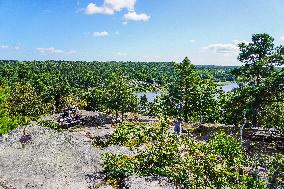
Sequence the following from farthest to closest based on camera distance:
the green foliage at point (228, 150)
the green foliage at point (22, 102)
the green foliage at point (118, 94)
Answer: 1. the green foliage at point (22, 102)
2. the green foliage at point (118, 94)
3. the green foliage at point (228, 150)

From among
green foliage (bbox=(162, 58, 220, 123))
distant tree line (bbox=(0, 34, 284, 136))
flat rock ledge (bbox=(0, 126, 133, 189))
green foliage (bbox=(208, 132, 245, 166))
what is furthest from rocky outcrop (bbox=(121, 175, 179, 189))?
green foliage (bbox=(162, 58, 220, 123))

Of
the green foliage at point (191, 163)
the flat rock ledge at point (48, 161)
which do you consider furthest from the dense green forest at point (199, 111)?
the flat rock ledge at point (48, 161)

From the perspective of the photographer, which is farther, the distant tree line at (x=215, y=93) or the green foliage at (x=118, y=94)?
the green foliage at (x=118, y=94)

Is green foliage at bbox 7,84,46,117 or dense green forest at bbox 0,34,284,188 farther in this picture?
green foliage at bbox 7,84,46,117

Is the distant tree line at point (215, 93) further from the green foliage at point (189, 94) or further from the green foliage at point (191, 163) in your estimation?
the green foliage at point (191, 163)

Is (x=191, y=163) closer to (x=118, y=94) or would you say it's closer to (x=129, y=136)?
(x=129, y=136)

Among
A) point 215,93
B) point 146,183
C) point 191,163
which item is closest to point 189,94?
point 215,93

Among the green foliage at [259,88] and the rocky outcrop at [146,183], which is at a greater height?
the green foliage at [259,88]

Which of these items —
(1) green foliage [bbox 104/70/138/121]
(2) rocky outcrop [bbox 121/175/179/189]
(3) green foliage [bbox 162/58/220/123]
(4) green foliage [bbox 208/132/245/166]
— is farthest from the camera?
(3) green foliage [bbox 162/58/220/123]

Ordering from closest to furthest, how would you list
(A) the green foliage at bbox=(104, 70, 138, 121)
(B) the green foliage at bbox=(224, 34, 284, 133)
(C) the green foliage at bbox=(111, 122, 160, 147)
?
(C) the green foliage at bbox=(111, 122, 160, 147) < (B) the green foliage at bbox=(224, 34, 284, 133) < (A) the green foliage at bbox=(104, 70, 138, 121)

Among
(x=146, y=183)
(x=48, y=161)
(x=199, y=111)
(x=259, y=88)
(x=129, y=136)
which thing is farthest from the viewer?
(x=199, y=111)

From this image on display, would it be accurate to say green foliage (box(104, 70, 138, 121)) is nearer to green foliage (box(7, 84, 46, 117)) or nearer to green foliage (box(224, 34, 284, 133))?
green foliage (box(224, 34, 284, 133))

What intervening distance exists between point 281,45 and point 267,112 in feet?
22.8

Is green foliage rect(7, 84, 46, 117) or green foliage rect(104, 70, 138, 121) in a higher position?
green foliage rect(104, 70, 138, 121)
